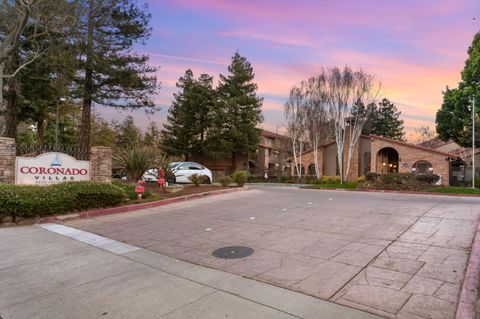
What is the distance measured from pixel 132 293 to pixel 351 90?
25836mm

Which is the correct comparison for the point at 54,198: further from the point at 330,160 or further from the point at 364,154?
the point at 330,160

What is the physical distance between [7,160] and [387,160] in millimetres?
30448

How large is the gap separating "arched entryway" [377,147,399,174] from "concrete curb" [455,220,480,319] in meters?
26.9

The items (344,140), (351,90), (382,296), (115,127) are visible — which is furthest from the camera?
(115,127)

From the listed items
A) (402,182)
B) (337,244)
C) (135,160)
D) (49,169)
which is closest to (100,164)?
(135,160)

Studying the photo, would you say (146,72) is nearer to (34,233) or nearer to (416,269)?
(34,233)

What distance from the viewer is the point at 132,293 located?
441 cm

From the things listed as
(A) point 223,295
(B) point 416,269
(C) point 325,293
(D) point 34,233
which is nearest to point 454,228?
(B) point 416,269

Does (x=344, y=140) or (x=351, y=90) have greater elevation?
(x=351, y=90)

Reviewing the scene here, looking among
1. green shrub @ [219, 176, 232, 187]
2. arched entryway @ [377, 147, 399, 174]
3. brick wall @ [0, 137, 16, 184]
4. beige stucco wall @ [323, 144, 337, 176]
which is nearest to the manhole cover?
brick wall @ [0, 137, 16, 184]

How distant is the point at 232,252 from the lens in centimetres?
614

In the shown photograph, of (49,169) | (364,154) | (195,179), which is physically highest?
(364,154)

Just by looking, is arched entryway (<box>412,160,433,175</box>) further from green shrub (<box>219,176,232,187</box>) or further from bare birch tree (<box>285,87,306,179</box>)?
green shrub (<box>219,176,232,187</box>)

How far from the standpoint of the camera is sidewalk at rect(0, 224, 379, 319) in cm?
381
